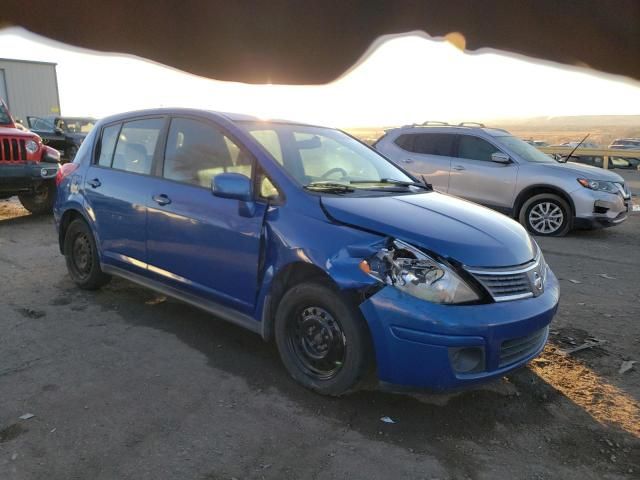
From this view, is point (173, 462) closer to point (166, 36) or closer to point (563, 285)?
point (166, 36)

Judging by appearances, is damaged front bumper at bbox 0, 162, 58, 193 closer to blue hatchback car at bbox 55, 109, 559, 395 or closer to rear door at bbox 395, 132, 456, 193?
blue hatchback car at bbox 55, 109, 559, 395

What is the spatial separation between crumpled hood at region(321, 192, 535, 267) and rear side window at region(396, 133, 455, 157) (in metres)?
5.92

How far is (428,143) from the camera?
924cm

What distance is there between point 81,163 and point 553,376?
13.8ft

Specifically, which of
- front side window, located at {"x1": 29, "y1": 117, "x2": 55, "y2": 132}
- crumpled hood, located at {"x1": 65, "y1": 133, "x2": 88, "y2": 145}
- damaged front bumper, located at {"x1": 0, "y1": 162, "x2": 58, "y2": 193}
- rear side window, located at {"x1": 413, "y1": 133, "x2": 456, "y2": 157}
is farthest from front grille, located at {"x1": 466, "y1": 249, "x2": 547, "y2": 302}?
front side window, located at {"x1": 29, "y1": 117, "x2": 55, "y2": 132}

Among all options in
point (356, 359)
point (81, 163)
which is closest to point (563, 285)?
point (356, 359)

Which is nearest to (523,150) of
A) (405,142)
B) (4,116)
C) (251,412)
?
(405,142)

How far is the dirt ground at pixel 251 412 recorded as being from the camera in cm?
240

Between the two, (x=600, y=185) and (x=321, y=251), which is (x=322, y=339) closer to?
(x=321, y=251)

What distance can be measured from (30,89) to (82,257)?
2046cm

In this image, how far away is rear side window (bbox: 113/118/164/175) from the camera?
4.09 metres

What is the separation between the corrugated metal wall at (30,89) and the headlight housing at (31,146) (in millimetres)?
12704

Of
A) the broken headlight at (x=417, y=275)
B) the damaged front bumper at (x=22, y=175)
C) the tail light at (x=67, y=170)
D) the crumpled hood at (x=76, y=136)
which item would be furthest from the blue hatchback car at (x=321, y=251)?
the crumpled hood at (x=76, y=136)

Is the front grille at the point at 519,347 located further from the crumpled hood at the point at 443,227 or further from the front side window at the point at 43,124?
the front side window at the point at 43,124
